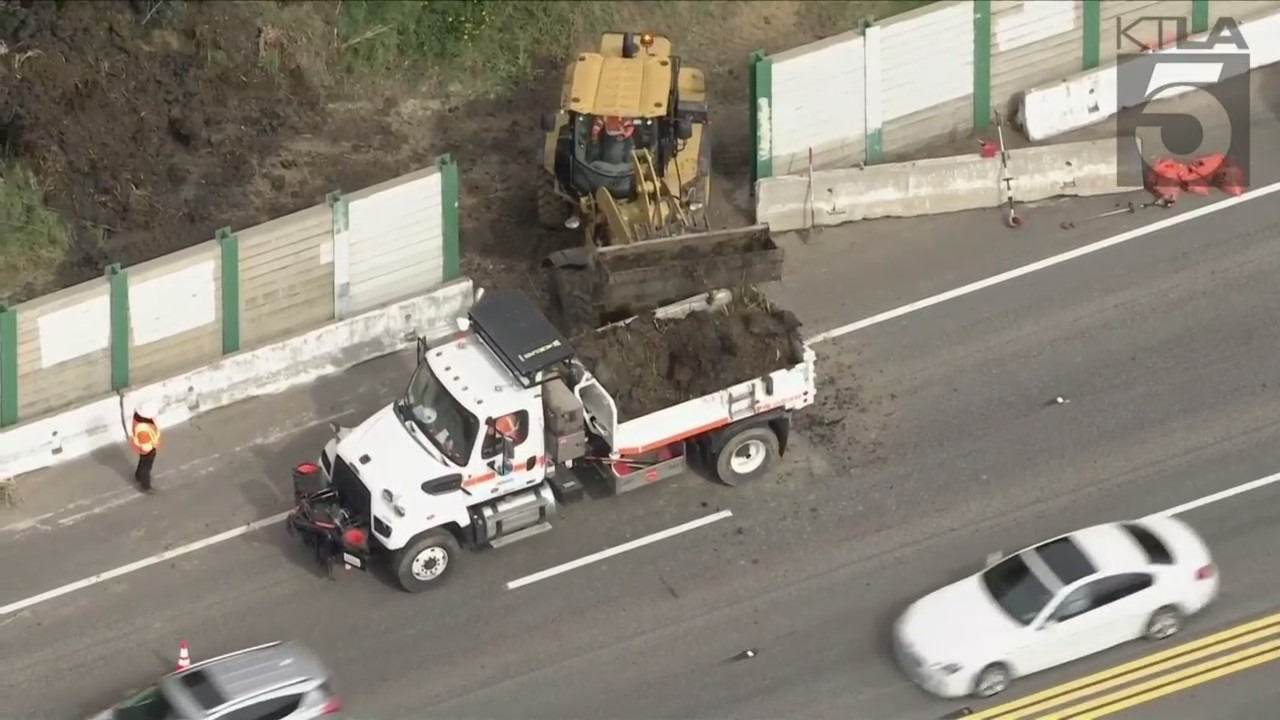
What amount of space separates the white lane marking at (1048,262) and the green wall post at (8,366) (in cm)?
1012

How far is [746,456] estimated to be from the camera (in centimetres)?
2533

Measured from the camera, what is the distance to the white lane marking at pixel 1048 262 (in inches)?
1105

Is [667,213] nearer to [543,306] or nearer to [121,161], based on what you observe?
[543,306]

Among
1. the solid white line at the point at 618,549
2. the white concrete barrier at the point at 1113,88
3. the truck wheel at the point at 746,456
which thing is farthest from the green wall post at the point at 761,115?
the solid white line at the point at 618,549

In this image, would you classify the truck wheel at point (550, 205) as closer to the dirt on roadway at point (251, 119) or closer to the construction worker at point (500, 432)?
the dirt on roadway at point (251, 119)

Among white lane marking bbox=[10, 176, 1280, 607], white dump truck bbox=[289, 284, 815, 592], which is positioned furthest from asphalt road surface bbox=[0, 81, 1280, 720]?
white dump truck bbox=[289, 284, 815, 592]

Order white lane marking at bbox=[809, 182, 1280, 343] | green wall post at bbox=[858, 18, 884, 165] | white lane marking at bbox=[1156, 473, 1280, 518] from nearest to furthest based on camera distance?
white lane marking at bbox=[1156, 473, 1280, 518] < white lane marking at bbox=[809, 182, 1280, 343] < green wall post at bbox=[858, 18, 884, 165]

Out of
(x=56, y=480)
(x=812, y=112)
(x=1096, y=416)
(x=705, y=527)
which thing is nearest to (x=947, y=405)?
(x=1096, y=416)

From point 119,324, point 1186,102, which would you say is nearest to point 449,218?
point 119,324

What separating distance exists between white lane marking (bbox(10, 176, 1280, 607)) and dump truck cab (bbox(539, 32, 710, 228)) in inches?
112

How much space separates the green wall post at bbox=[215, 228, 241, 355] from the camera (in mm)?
26297

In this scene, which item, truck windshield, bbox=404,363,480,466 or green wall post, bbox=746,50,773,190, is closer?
truck windshield, bbox=404,363,480,466

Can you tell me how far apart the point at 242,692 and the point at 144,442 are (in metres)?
4.77

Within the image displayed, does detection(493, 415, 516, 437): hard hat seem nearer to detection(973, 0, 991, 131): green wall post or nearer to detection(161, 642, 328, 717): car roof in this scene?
detection(161, 642, 328, 717): car roof
